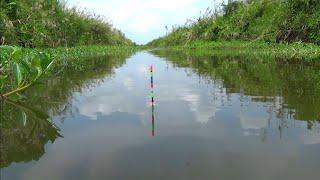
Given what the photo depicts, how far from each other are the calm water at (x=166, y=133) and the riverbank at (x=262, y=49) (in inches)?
363

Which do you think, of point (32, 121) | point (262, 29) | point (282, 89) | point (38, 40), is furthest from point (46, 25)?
point (32, 121)

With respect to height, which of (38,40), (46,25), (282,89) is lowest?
(282,89)

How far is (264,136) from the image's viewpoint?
4.90m

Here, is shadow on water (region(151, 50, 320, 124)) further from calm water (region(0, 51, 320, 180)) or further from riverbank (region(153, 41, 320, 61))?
riverbank (region(153, 41, 320, 61))

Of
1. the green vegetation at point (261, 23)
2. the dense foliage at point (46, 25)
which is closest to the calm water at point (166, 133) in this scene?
the dense foliage at point (46, 25)

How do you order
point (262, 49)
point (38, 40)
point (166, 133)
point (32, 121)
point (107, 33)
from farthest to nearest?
point (107, 33)
point (262, 49)
point (38, 40)
point (32, 121)
point (166, 133)

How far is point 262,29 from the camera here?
1262 inches

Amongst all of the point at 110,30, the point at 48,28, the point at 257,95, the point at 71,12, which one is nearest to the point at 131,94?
the point at 257,95

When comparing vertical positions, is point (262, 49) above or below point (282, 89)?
above

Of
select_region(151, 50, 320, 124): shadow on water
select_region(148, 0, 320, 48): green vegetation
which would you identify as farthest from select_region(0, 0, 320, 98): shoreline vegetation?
select_region(151, 50, 320, 124): shadow on water

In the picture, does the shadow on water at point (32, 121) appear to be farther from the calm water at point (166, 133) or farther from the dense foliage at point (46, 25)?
the dense foliage at point (46, 25)

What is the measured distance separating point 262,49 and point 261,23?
8.39 meters

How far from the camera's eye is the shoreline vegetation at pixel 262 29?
896 inches

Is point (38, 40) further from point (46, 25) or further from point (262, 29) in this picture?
point (262, 29)
